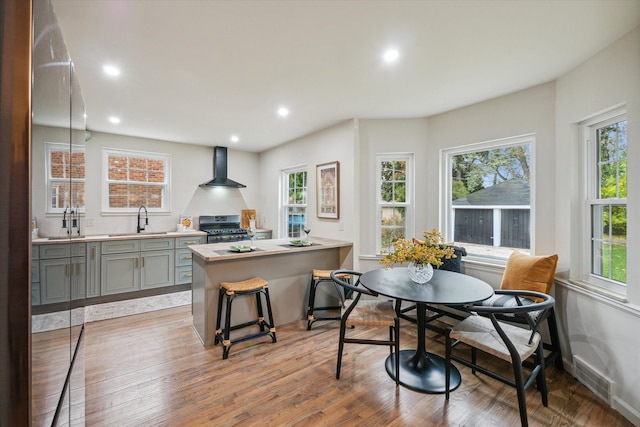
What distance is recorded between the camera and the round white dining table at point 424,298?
6.65 feet

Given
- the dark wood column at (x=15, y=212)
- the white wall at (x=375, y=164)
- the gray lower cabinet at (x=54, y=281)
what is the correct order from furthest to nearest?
→ 1. the white wall at (x=375, y=164)
2. the gray lower cabinet at (x=54, y=281)
3. the dark wood column at (x=15, y=212)

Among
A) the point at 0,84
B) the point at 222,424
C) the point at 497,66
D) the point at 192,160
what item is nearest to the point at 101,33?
the point at 0,84

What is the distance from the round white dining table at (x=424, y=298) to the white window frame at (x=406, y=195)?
3.83ft

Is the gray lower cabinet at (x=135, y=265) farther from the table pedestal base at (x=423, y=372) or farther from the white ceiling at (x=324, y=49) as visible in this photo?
the table pedestal base at (x=423, y=372)

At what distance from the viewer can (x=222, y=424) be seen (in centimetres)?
180

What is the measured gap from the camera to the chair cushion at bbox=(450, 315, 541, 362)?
183cm

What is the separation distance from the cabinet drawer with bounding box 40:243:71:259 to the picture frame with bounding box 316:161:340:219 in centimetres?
308

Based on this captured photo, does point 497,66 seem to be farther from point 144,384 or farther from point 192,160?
point 192,160

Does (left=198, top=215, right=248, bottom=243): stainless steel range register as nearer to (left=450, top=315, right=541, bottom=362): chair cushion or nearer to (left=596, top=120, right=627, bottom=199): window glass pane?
(left=450, top=315, right=541, bottom=362): chair cushion

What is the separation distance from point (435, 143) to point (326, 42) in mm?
2200

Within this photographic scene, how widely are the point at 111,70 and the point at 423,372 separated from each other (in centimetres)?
377

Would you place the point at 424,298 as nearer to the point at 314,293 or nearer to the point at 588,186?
the point at 314,293

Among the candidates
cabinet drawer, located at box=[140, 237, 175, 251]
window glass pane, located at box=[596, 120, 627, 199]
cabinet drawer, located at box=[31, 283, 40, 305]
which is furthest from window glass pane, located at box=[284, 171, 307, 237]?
cabinet drawer, located at box=[31, 283, 40, 305]

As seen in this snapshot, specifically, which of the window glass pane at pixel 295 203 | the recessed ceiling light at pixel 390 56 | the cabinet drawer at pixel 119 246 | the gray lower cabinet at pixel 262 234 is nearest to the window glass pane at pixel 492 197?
the recessed ceiling light at pixel 390 56
